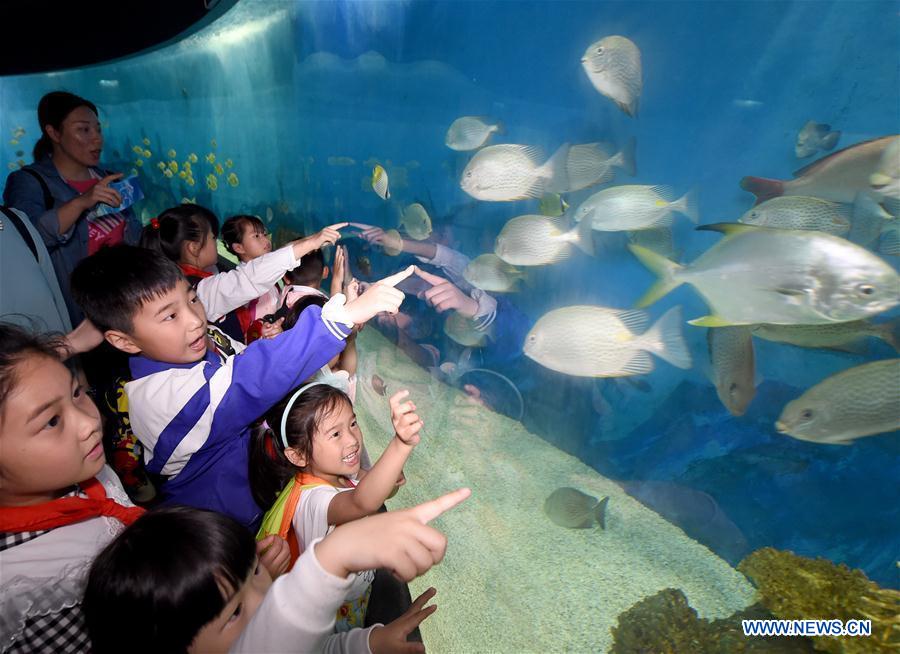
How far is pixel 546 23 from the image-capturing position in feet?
8.72

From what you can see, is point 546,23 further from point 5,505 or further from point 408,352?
point 5,505

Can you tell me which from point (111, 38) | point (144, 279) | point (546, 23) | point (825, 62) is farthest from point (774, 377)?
point (111, 38)

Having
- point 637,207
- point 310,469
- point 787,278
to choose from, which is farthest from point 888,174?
point 310,469

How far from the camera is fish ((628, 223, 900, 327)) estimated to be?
4.32ft

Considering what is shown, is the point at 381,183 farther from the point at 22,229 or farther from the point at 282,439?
the point at 282,439

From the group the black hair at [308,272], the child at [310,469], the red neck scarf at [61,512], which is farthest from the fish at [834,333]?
the black hair at [308,272]

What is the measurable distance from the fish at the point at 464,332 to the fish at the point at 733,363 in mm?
1483

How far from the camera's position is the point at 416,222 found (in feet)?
11.2

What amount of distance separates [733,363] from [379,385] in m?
2.50

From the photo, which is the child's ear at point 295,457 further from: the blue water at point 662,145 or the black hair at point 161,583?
the blue water at point 662,145

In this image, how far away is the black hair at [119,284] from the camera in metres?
1.67

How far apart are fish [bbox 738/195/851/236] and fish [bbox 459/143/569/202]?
976 mm

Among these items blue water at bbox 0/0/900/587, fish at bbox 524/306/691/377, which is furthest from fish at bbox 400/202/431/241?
fish at bbox 524/306/691/377

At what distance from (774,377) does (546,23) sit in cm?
218
